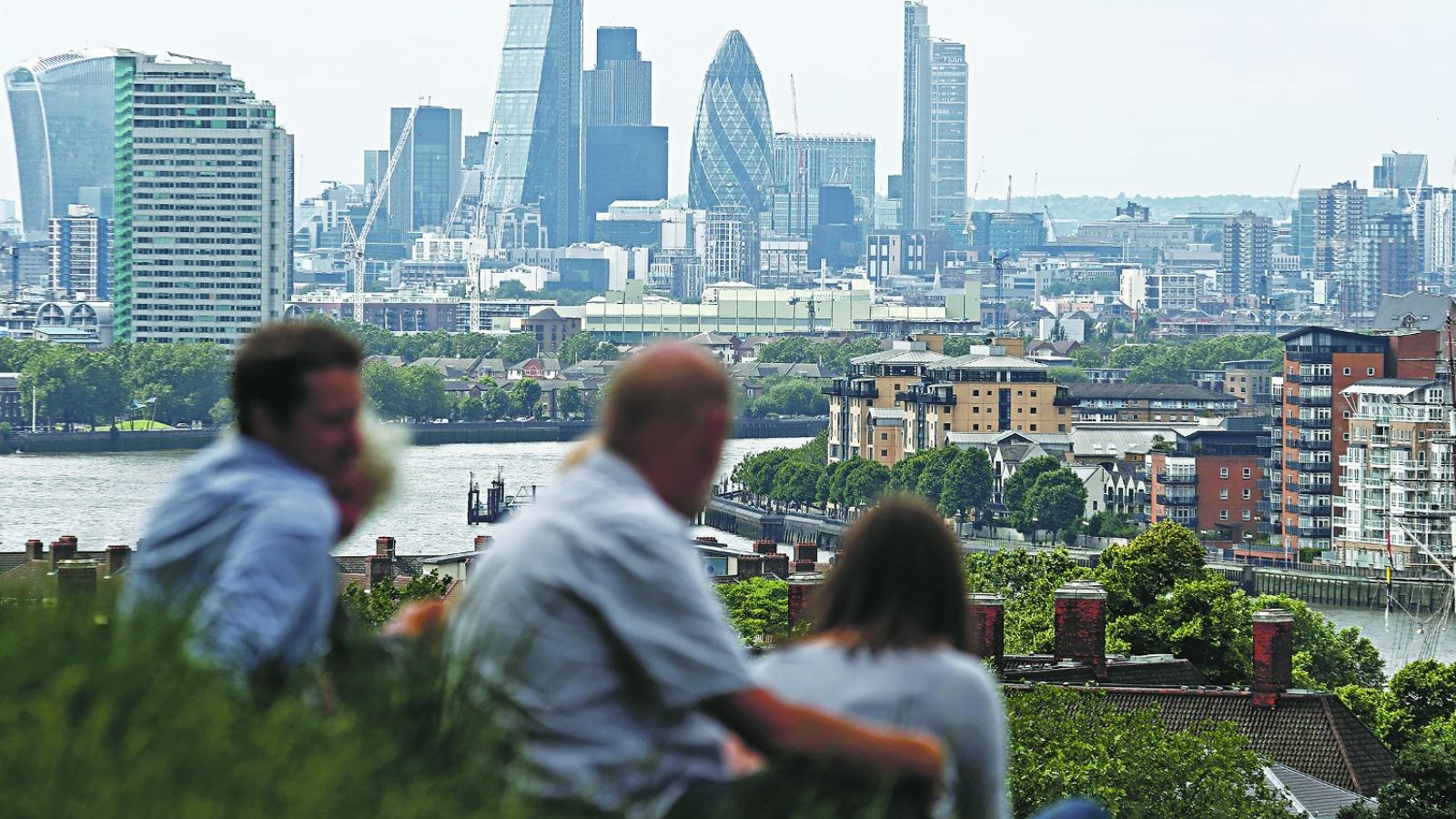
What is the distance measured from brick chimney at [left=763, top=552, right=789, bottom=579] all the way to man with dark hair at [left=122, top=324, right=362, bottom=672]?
60.9ft

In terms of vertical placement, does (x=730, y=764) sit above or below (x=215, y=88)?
below

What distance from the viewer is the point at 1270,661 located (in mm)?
11195

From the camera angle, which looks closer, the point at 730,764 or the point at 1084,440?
the point at 730,764

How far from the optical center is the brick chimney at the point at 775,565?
20.6 m

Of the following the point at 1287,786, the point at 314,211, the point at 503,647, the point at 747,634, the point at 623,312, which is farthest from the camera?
the point at 314,211

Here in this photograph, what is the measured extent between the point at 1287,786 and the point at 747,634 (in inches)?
225

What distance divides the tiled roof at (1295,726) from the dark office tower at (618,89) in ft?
479

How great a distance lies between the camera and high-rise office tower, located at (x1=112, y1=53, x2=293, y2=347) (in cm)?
6606

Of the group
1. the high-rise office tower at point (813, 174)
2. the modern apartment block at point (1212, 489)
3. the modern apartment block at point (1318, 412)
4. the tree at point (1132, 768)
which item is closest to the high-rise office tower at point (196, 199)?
the modern apartment block at point (1212, 489)

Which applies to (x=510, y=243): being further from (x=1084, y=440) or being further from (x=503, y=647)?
(x=503, y=647)

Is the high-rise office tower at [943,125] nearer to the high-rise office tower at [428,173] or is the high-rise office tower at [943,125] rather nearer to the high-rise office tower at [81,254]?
the high-rise office tower at [428,173]

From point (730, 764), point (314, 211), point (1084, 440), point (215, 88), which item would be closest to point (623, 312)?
point (215, 88)

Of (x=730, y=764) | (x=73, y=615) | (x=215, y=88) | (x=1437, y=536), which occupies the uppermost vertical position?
(x=215, y=88)

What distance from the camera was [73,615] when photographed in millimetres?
1579
